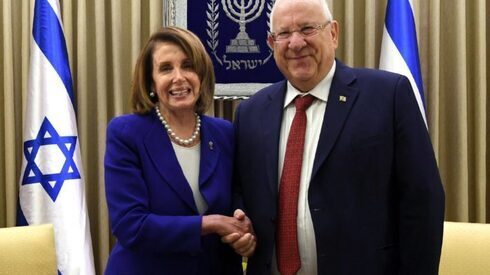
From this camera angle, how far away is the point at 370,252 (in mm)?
1704

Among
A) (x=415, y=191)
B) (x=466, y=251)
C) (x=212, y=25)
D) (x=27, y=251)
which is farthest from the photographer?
(x=212, y=25)

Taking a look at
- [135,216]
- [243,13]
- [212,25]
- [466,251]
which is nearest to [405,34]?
[243,13]

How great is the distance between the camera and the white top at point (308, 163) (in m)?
1.74

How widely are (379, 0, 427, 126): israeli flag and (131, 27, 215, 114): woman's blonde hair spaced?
1756mm

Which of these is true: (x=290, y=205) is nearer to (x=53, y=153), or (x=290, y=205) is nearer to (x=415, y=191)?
(x=415, y=191)

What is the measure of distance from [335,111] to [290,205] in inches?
12.3

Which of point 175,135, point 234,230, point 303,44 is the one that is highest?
point 303,44

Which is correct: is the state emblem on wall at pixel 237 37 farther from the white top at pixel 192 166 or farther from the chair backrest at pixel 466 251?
the white top at pixel 192 166

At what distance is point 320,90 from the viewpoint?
6.02 feet

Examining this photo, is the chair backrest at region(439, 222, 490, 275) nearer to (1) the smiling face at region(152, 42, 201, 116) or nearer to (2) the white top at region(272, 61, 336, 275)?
(2) the white top at region(272, 61, 336, 275)

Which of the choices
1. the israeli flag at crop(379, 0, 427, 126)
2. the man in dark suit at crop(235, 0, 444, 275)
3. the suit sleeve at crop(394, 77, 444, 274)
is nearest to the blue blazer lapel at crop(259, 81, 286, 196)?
the man in dark suit at crop(235, 0, 444, 275)

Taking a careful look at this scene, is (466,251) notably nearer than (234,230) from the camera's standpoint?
No

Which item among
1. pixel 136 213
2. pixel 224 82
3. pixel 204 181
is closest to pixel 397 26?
pixel 224 82

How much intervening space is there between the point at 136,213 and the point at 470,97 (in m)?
2.69
